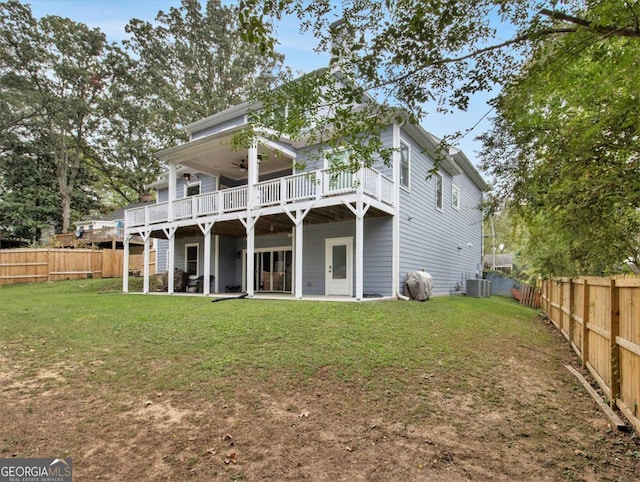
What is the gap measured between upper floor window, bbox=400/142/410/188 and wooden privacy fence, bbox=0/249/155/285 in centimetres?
1758

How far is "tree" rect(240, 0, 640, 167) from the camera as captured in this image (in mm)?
3250

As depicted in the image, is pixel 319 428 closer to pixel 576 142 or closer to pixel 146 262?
pixel 576 142

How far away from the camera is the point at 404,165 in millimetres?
12578

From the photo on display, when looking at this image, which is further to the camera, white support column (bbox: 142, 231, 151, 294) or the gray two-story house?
white support column (bbox: 142, 231, 151, 294)

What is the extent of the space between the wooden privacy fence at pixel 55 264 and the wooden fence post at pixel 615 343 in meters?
22.8

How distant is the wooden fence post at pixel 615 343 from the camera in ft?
12.6

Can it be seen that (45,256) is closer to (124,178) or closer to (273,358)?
(124,178)

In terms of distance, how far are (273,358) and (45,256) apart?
1945 centimetres

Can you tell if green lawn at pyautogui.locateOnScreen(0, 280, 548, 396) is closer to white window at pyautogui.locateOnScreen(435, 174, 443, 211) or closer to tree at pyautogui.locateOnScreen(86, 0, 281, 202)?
white window at pyautogui.locateOnScreen(435, 174, 443, 211)

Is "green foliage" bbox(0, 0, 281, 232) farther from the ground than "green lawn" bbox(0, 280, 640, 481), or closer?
farther from the ground

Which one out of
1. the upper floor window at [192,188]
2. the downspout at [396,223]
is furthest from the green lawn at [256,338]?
the upper floor window at [192,188]

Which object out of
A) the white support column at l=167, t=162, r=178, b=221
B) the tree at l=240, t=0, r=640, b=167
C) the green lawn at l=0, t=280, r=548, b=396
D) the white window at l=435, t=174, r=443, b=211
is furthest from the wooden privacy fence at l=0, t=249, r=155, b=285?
the tree at l=240, t=0, r=640, b=167

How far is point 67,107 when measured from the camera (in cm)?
2602

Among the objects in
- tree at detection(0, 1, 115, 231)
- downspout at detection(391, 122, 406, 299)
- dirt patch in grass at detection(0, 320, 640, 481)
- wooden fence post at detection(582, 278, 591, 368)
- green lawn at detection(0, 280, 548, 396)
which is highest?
tree at detection(0, 1, 115, 231)
